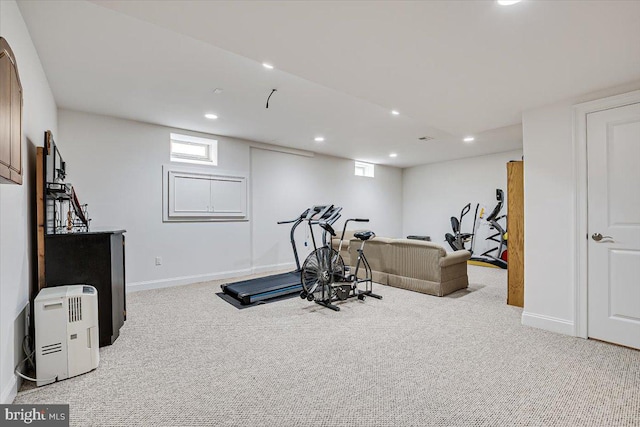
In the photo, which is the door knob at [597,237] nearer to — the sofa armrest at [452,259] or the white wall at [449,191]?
the sofa armrest at [452,259]

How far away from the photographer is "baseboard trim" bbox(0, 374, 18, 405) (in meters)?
1.67

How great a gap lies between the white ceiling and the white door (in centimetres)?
40

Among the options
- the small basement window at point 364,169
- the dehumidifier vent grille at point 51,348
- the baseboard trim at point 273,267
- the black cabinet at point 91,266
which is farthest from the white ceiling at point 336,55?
the small basement window at point 364,169

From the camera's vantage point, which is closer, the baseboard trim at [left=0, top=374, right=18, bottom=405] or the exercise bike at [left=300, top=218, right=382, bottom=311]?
the baseboard trim at [left=0, top=374, right=18, bottom=405]

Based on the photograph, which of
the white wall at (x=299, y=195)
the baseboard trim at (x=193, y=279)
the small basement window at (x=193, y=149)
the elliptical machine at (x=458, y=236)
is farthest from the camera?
the elliptical machine at (x=458, y=236)

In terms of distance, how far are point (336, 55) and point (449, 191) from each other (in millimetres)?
6520

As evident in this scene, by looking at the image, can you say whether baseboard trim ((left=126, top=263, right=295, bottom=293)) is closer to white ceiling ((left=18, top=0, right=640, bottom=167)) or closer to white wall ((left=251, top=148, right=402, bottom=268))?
white wall ((left=251, top=148, right=402, bottom=268))

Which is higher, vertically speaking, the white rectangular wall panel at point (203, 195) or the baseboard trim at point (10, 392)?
the white rectangular wall panel at point (203, 195)

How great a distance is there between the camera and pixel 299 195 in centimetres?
642

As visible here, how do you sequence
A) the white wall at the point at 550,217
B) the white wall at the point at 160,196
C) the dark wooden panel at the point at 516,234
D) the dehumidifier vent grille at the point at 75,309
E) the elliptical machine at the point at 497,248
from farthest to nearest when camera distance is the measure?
the elliptical machine at the point at 497,248
the white wall at the point at 160,196
the dark wooden panel at the point at 516,234
the white wall at the point at 550,217
the dehumidifier vent grille at the point at 75,309

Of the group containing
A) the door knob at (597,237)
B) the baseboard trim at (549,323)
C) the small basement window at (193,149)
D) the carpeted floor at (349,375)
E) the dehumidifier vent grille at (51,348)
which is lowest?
the carpeted floor at (349,375)

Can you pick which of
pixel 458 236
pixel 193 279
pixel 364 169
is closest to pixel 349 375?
pixel 193 279

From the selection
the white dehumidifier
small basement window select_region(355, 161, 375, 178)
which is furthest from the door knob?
small basement window select_region(355, 161, 375, 178)

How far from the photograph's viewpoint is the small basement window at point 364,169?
7969mm
